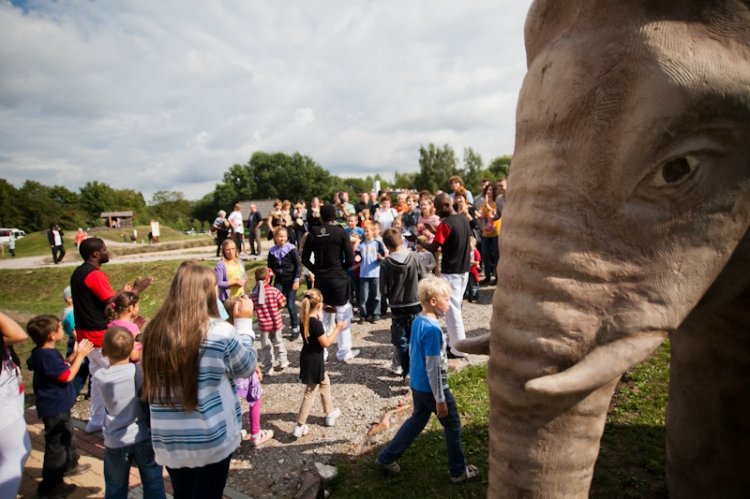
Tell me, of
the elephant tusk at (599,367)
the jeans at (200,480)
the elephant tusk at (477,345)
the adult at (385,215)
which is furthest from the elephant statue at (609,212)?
the adult at (385,215)

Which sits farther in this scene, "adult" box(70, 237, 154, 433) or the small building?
the small building

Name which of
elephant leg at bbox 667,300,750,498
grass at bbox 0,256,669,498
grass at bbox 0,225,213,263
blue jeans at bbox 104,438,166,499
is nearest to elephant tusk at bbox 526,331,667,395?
elephant leg at bbox 667,300,750,498

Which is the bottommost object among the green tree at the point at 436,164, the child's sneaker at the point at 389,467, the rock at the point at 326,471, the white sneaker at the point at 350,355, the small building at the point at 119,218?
the rock at the point at 326,471

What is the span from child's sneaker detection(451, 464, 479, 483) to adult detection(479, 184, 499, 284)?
5.91m

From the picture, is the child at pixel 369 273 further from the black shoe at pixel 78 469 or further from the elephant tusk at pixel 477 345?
the elephant tusk at pixel 477 345

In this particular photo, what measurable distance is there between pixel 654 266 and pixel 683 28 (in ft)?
2.44

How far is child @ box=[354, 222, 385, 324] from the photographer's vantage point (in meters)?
7.72

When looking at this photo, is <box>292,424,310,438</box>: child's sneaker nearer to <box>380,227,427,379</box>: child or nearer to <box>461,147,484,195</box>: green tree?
<box>380,227,427,379</box>: child

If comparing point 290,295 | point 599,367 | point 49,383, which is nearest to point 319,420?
point 49,383

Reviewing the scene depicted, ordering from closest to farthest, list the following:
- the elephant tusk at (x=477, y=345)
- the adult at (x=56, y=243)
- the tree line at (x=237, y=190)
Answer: the elephant tusk at (x=477, y=345) < the adult at (x=56, y=243) < the tree line at (x=237, y=190)

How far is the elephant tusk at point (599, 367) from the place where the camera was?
1.26 meters

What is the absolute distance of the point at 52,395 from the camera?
3.84 meters

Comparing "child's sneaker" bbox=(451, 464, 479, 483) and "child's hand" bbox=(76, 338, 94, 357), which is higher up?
"child's hand" bbox=(76, 338, 94, 357)

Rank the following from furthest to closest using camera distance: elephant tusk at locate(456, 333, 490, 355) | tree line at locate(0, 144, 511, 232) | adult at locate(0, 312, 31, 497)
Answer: tree line at locate(0, 144, 511, 232), adult at locate(0, 312, 31, 497), elephant tusk at locate(456, 333, 490, 355)
